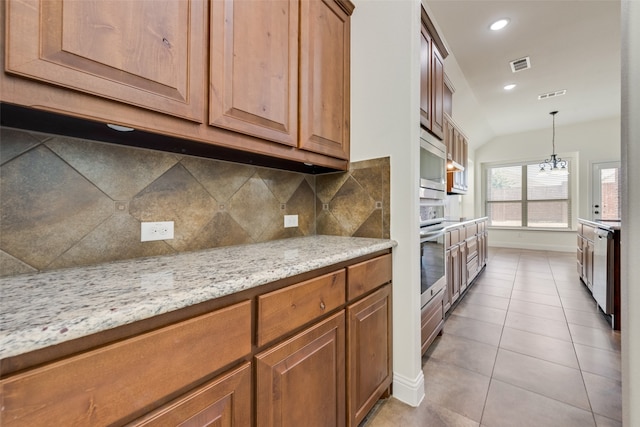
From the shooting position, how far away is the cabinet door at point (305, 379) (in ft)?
2.71

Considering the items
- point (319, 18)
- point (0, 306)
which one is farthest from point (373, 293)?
point (319, 18)

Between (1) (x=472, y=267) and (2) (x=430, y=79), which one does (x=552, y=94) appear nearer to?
(1) (x=472, y=267)

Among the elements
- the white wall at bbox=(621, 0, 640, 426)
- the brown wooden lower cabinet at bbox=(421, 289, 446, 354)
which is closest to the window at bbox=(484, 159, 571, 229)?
the brown wooden lower cabinet at bbox=(421, 289, 446, 354)

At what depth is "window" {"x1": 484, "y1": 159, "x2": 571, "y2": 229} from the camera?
614 cm

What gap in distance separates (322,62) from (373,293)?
52.0 inches

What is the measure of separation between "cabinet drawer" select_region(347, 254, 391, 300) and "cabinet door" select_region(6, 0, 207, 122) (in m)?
0.91

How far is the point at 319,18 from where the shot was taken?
147 centimetres

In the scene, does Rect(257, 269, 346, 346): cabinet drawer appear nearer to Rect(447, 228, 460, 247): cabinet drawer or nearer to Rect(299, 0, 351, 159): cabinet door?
Rect(299, 0, 351, 159): cabinet door

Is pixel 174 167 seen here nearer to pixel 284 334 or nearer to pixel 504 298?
pixel 284 334

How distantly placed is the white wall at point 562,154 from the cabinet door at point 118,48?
6987mm

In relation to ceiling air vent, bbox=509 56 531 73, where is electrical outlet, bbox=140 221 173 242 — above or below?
below

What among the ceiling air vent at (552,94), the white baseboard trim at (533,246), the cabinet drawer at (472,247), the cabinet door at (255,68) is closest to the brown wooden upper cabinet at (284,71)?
the cabinet door at (255,68)

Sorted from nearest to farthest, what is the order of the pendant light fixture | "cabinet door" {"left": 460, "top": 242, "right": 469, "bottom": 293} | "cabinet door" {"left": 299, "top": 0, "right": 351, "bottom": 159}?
"cabinet door" {"left": 299, "top": 0, "right": 351, "bottom": 159} < "cabinet door" {"left": 460, "top": 242, "right": 469, "bottom": 293} < the pendant light fixture

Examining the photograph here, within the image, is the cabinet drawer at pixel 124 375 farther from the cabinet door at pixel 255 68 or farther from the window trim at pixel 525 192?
the window trim at pixel 525 192
